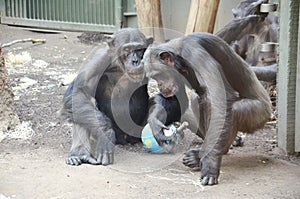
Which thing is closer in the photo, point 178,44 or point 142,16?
point 178,44

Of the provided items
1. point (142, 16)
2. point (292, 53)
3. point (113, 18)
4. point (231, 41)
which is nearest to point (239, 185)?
point (292, 53)

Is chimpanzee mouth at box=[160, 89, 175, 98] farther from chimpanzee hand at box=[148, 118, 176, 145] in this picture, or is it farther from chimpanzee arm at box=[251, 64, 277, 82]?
chimpanzee arm at box=[251, 64, 277, 82]

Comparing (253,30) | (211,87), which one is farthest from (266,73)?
(211,87)

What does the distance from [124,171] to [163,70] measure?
2.84 feet

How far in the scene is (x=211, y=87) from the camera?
434 cm

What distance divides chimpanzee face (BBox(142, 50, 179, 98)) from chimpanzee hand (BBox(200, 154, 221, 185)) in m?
0.77

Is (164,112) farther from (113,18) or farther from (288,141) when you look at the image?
(113,18)

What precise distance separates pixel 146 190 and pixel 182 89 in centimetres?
122

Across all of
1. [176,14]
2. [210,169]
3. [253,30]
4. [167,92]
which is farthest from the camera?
[176,14]

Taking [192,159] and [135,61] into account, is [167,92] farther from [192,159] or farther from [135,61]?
[192,159]

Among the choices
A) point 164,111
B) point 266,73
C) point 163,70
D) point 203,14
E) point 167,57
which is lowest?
point 164,111

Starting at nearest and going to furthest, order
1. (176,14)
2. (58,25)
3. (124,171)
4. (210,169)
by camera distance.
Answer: (210,169) < (124,171) < (176,14) < (58,25)

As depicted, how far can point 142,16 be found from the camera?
8.01m

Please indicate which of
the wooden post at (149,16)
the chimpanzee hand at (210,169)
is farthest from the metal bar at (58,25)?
the chimpanzee hand at (210,169)
